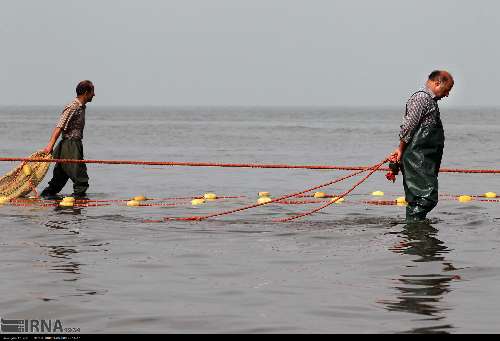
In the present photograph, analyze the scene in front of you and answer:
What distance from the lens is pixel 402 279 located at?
7617 mm

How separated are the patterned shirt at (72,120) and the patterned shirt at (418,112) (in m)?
5.46

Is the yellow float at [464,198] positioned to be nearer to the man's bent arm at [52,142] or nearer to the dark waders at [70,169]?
the dark waders at [70,169]

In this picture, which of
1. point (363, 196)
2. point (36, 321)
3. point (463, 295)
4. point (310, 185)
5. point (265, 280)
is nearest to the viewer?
point (36, 321)

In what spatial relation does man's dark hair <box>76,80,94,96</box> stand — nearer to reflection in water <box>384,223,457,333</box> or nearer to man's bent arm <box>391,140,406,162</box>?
man's bent arm <box>391,140,406,162</box>

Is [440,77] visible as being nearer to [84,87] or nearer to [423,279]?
[423,279]

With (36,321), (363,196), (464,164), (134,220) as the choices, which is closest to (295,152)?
(464,164)

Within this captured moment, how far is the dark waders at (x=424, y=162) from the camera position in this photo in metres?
9.87

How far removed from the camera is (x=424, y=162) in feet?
32.5

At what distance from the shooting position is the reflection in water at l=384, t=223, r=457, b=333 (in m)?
6.46

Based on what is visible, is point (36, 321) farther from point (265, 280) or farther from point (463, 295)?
point (463, 295)

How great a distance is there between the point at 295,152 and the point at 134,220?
88.6 ft

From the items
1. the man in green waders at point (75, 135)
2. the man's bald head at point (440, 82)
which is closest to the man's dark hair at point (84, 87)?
the man in green waders at point (75, 135)

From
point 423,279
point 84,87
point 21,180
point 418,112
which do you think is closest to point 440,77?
point 418,112

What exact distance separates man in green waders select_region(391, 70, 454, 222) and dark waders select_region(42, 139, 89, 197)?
540 cm
